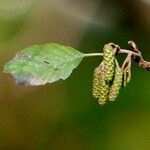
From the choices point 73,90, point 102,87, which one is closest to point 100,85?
point 102,87

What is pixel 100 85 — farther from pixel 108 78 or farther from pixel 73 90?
pixel 73 90

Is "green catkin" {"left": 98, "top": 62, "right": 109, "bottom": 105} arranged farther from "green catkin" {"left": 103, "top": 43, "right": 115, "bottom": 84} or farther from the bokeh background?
the bokeh background

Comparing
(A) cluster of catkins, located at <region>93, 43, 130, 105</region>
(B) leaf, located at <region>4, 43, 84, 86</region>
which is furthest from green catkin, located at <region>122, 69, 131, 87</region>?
(B) leaf, located at <region>4, 43, 84, 86</region>

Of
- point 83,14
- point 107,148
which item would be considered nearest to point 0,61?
point 83,14

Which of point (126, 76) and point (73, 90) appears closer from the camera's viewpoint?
point (126, 76)

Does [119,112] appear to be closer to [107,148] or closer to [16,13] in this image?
→ [107,148]

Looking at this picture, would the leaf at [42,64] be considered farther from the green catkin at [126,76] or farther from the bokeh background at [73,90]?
the bokeh background at [73,90]

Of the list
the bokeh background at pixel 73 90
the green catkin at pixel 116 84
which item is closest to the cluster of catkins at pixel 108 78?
the green catkin at pixel 116 84
